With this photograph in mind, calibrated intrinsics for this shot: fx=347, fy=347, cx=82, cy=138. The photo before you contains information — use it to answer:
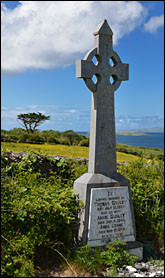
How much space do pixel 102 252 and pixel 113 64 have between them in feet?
12.5

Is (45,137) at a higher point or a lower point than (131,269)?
higher

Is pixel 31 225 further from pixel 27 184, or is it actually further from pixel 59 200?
pixel 27 184

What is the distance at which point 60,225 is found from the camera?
6234 millimetres

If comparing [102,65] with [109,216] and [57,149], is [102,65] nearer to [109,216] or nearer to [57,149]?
[109,216]

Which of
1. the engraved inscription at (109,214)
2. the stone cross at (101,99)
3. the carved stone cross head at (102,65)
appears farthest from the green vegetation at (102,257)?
the carved stone cross head at (102,65)

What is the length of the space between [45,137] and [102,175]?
5.96 metres

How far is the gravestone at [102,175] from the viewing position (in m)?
6.53

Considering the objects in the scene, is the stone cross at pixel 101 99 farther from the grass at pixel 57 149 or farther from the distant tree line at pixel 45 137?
the distant tree line at pixel 45 137

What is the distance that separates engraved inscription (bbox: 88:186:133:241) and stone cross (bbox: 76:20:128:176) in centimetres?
44

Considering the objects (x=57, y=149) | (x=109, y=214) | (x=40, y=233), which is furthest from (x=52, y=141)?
(x=40, y=233)

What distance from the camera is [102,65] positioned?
23.0ft

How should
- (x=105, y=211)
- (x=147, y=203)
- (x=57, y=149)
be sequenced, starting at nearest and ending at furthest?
(x=105, y=211), (x=147, y=203), (x=57, y=149)

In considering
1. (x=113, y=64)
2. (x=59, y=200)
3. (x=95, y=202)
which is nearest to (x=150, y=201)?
(x=95, y=202)

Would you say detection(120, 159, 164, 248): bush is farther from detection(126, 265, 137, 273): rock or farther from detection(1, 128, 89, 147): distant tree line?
detection(1, 128, 89, 147): distant tree line
